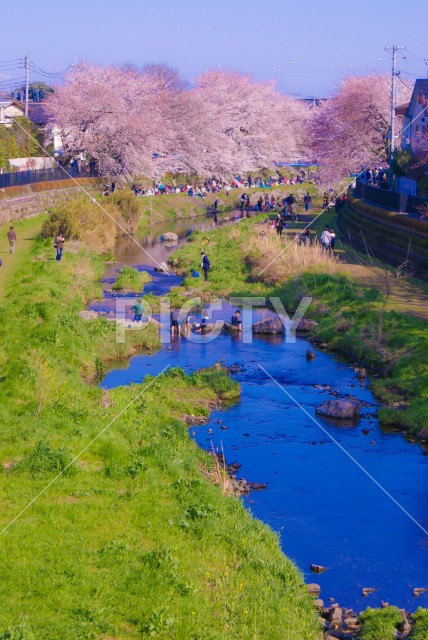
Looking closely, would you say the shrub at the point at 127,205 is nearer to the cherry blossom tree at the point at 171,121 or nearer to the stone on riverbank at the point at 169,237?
the stone on riverbank at the point at 169,237

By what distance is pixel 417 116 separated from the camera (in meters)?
71.7

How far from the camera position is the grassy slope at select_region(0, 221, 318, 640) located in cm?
1295

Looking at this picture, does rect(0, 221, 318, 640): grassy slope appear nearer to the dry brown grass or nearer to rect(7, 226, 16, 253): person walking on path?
the dry brown grass

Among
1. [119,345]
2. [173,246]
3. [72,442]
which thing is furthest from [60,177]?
[72,442]

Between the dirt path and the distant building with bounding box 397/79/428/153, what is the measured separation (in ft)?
88.1

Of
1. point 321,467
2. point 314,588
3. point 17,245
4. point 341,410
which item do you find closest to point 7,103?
point 17,245

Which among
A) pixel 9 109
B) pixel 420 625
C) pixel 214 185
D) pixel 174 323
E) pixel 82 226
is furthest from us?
pixel 9 109

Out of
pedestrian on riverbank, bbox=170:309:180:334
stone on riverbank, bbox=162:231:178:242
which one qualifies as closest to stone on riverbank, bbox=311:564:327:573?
pedestrian on riverbank, bbox=170:309:180:334

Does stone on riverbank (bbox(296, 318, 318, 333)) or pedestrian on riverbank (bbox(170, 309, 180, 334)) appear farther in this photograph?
stone on riverbank (bbox(296, 318, 318, 333))

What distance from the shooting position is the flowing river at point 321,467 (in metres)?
16.6

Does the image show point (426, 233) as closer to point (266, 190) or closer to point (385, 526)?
point (385, 526)

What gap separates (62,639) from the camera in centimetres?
1189

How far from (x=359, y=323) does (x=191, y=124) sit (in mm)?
63182

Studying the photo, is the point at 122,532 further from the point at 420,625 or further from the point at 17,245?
the point at 17,245
